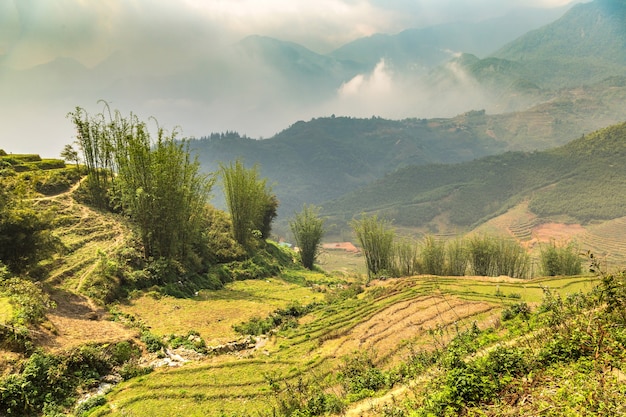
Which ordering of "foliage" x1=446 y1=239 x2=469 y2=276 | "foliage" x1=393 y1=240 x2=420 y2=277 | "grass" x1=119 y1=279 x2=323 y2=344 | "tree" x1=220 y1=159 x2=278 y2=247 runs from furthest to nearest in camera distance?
"tree" x1=220 y1=159 x2=278 y2=247 < "foliage" x1=393 y1=240 x2=420 y2=277 < "foliage" x1=446 y1=239 x2=469 y2=276 < "grass" x1=119 y1=279 x2=323 y2=344

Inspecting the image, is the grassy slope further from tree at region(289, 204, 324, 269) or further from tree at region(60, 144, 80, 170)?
tree at region(60, 144, 80, 170)

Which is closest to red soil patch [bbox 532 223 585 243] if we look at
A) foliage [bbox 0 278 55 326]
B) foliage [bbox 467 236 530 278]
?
foliage [bbox 467 236 530 278]

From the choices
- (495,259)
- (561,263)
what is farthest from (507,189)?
(495,259)

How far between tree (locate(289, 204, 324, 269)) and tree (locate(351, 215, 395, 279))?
836 cm

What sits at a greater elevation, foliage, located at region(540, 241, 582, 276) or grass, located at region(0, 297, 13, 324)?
grass, located at region(0, 297, 13, 324)

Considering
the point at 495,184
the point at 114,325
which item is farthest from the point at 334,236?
the point at 114,325

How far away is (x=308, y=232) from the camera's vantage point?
35062mm

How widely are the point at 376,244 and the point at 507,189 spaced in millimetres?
123185

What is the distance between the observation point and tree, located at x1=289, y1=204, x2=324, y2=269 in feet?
114

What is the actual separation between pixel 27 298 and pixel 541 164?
142664 millimetres

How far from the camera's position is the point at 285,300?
19094mm

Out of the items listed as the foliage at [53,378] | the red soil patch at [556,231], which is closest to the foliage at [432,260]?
the foliage at [53,378]

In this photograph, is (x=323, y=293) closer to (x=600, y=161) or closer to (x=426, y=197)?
(x=600, y=161)

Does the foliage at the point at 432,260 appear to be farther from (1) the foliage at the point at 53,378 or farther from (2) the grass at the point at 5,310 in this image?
(2) the grass at the point at 5,310
